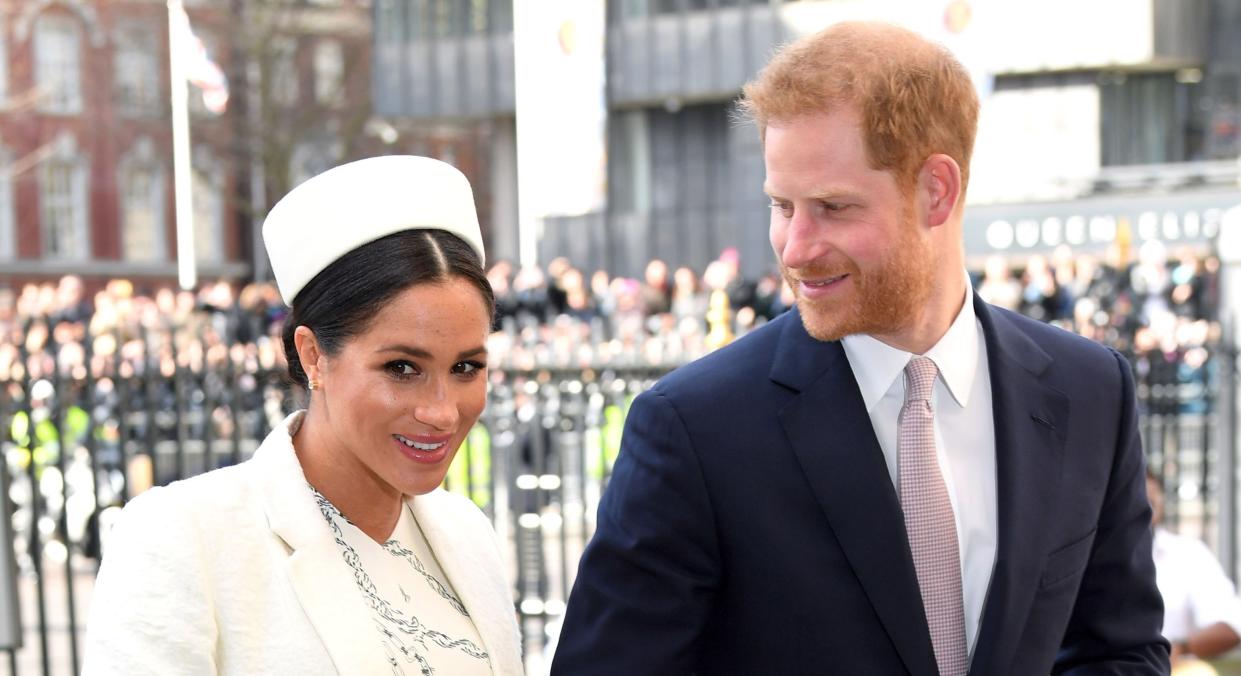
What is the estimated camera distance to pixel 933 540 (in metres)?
2.26

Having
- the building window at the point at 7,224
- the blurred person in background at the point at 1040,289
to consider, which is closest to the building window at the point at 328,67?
the building window at the point at 7,224

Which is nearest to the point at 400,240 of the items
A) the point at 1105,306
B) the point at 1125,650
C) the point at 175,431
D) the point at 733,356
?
the point at 733,356

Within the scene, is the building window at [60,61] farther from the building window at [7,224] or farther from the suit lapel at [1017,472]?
the suit lapel at [1017,472]

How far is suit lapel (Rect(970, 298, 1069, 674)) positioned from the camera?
2.21m

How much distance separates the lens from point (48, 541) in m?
12.1

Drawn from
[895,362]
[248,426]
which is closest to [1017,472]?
[895,362]

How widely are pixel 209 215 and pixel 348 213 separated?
124ft

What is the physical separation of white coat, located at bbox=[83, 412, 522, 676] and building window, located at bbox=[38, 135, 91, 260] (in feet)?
116

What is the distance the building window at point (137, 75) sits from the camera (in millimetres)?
35094

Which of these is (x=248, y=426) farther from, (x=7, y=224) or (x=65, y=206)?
(x=65, y=206)

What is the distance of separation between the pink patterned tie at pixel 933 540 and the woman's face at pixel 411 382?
67 cm

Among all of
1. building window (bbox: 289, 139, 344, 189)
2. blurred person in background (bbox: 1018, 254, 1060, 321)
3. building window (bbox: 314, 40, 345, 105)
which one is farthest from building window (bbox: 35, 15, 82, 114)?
blurred person in background (bbox: 1018, 254, 1060, 321)

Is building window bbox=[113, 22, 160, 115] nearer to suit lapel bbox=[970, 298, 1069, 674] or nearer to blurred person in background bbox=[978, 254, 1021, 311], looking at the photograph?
blurred person in background bbox=[978, 254, 1021, 311]

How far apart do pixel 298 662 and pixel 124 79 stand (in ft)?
119
